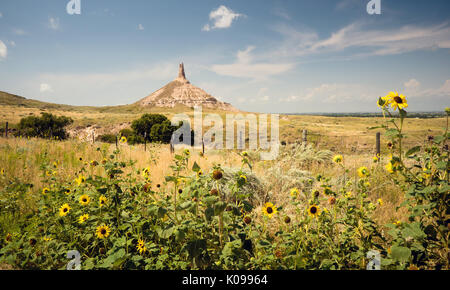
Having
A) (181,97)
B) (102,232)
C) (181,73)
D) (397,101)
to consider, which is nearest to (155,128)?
(102,232)

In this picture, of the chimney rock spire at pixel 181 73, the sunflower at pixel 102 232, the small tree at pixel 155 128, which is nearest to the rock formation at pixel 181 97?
the chimney rock spire at pixel 181 73

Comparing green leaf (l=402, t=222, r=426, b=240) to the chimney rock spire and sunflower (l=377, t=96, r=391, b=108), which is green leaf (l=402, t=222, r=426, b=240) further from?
the chimney rock spire

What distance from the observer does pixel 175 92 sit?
14688 cm

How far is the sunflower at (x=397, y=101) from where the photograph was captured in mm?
1774

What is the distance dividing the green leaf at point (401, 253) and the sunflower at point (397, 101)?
1.08m

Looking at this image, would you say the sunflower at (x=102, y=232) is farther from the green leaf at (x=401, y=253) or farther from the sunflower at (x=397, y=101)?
the sunflower at (x=397, y=101)

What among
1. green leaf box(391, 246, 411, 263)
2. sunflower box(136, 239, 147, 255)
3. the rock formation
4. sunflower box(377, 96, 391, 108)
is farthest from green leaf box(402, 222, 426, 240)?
the rock formation

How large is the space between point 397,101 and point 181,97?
5689 inches

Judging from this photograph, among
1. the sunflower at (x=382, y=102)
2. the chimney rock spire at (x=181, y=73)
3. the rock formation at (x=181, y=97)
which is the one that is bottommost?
the sunflower at (x=382, y=102)

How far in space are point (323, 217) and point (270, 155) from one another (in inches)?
228

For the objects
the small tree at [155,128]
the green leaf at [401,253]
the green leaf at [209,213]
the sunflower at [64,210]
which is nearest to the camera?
the green leaf at [401,253]

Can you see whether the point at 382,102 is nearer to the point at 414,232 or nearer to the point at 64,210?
the point at 414,232

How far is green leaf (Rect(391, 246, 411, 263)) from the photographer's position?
4.53 feet
